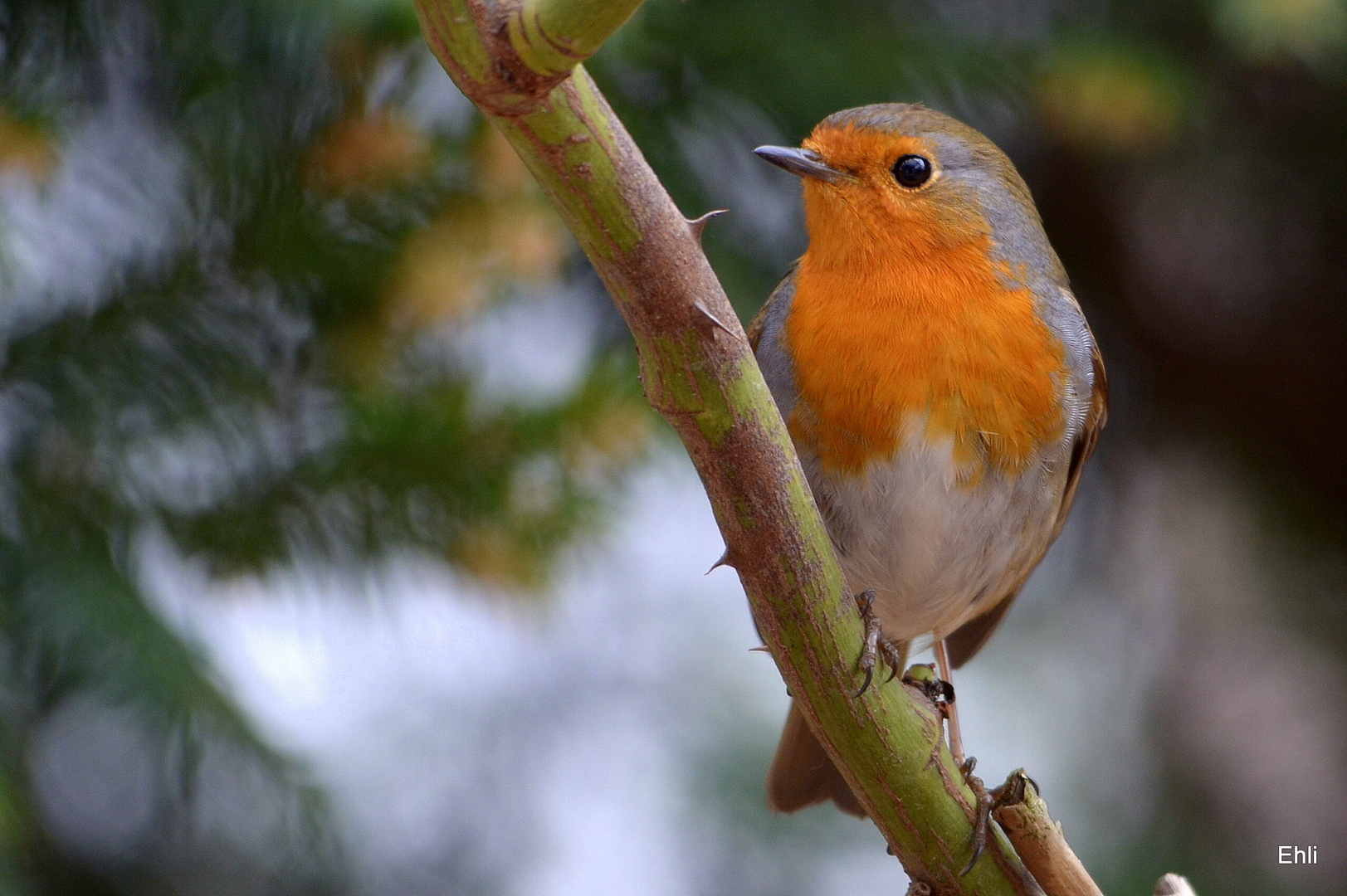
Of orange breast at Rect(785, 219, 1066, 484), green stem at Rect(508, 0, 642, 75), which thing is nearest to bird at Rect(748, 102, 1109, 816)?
orange breast at Rect(785, 219, 1066, 484)

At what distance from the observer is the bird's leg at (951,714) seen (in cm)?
127

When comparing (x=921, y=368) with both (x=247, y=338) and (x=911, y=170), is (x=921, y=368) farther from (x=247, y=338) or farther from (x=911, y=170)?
(x=247, y=338)

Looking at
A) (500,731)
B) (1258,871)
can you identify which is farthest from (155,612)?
(1258,871)

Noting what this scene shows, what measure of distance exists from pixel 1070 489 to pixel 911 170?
1.44 feet

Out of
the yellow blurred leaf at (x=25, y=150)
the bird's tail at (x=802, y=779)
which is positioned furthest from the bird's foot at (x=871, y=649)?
the yellow blurred leaf at (x=25, y=150)

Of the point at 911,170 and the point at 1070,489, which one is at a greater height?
the point at 911,170

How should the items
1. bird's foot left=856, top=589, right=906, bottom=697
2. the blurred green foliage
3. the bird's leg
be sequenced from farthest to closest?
the blurred green foliage → the bird's leg → bird's foot left=856, top=589, right=906, bottom=697

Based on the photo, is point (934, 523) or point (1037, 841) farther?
point (934, 523)

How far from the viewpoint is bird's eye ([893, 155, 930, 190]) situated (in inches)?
56.9

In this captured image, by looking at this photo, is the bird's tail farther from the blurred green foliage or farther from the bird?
the blurred green foliage

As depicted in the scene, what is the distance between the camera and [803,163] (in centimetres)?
137

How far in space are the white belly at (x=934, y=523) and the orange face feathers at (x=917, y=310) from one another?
2cm

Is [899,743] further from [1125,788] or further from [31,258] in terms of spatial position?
[1125,788]

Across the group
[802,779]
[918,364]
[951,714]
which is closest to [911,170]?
[918,364]
